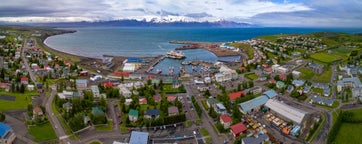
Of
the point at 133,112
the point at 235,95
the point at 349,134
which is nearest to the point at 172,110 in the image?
the point at 133,112

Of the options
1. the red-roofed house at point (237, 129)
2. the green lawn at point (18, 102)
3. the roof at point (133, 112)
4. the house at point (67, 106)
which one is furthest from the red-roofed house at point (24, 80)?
the red-roofed house at point (237, 129)

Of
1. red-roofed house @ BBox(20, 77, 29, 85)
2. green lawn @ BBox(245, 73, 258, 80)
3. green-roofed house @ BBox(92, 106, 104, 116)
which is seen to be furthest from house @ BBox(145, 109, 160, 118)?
red-roofed house @ BBox(20, 77, 29, 85)

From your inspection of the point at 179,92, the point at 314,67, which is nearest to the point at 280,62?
the point at 314,67

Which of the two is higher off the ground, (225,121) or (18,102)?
(225,121)

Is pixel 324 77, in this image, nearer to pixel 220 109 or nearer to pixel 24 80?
pixel 220 109

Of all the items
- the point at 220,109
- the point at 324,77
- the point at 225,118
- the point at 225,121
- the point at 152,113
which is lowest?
the point at 152,113

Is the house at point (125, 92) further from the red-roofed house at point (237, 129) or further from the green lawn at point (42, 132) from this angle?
the red-roofed house at point (237, 129)
